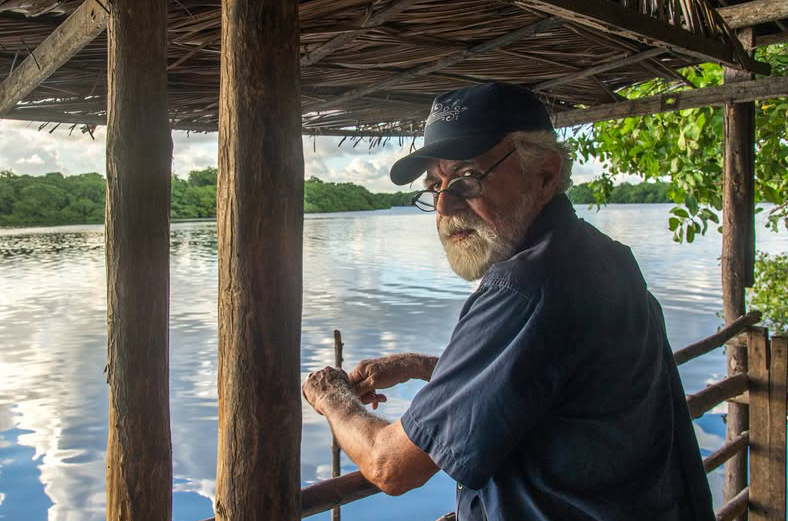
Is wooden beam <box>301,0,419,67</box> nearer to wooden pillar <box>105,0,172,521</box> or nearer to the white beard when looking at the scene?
wooden pillar <box>105,0,172,521</box>

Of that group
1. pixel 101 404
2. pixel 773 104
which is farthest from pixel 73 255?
pixel 773 104

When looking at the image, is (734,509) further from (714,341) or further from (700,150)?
(700,150)

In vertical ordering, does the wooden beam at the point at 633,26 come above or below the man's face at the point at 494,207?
above

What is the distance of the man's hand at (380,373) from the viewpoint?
5.50 feet

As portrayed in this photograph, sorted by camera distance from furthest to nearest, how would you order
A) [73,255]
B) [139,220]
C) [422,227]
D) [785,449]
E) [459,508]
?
[422,227], [73,255], [785,449], [139,220], [459,508]

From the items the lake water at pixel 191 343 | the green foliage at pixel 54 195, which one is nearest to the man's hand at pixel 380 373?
the lake water at pixel 191 343

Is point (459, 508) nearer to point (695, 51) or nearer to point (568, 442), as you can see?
point (568, 442)

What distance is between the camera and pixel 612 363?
44.3 inches

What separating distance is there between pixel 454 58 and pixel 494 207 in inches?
69.6

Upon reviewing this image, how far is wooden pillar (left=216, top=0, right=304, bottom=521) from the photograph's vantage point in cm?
136

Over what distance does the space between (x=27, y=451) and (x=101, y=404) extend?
4.11m

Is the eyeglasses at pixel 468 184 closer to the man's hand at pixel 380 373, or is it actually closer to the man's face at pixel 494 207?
the man's face at pixel 494 207

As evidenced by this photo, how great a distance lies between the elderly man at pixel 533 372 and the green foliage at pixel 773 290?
7367mm

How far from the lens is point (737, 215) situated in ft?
11.6
